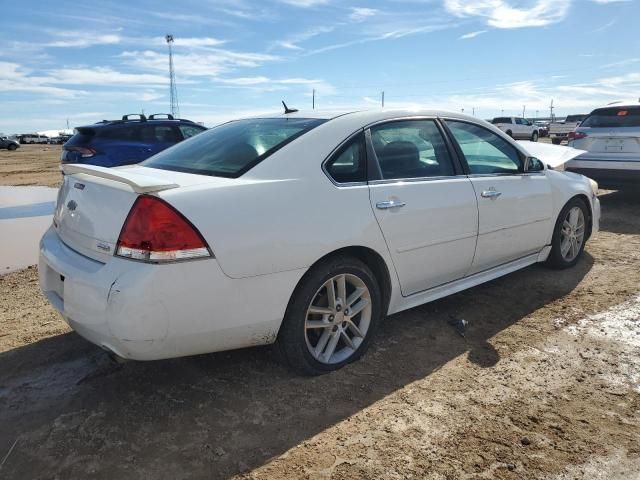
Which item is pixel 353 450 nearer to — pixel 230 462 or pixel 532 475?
pixel 230 462

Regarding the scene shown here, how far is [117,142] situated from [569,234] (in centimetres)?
742

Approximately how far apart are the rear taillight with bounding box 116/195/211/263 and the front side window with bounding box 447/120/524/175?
224 centimetres

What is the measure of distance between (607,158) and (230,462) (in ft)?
25.5

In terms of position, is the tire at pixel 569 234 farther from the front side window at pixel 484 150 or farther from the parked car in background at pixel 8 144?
the parked car in background at pixel 8 144

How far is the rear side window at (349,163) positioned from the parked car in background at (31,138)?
7194cm

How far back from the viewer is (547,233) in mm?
4602

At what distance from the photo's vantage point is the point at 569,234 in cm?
497

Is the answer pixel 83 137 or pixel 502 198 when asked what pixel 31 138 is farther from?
pixel 502 198

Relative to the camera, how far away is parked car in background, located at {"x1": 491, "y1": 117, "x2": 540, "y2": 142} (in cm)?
3712

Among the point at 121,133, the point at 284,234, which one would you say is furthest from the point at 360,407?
the point at 121,133

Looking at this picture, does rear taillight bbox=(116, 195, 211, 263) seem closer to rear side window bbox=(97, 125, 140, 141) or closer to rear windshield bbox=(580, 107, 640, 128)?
rear side window bbox=(97, 125, 140, 141)

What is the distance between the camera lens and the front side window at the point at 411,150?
3361 mm

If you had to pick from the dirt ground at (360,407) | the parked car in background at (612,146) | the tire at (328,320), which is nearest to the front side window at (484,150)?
the dirt ground at (360,407)

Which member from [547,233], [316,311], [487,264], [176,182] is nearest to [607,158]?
[547,233]
